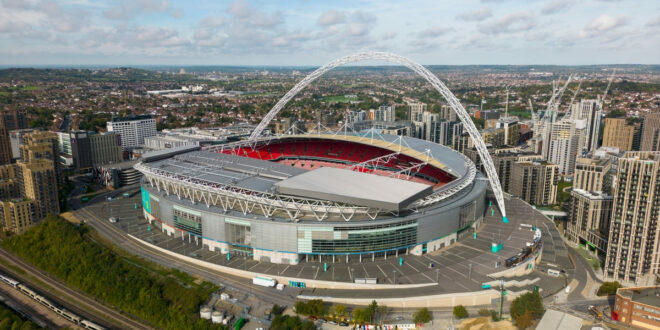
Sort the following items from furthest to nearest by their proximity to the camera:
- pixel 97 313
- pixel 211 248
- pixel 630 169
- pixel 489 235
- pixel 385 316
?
pixel 489 235 → pixel 211 248 → pixel 630 169 → pixel 97 313 → pixel 385 316

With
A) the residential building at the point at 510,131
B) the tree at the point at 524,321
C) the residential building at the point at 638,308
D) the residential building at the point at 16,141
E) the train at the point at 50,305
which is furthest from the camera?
the residential building at the point at 510,131

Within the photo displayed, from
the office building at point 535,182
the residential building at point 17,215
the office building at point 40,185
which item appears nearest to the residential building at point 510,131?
the office building at point 535,182

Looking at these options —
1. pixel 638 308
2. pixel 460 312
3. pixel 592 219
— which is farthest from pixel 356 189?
pixel 592 219

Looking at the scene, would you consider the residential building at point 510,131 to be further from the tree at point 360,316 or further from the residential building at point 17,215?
the residential building at point 17,215

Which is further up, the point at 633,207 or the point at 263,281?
the point at 633,207

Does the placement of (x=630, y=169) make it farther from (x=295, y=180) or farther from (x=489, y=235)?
(x=295, y=180)

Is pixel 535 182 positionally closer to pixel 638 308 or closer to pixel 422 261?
pixel 422 261

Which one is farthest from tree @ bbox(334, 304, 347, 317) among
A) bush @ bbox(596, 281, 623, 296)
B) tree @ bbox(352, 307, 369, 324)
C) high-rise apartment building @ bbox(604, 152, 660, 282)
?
high-rise apartment building @ bbox(604, 152, 660, 282)

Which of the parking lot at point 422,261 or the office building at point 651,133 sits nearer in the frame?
the parking lot at point 422,261

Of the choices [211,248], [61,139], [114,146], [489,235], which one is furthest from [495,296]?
[61,139]
